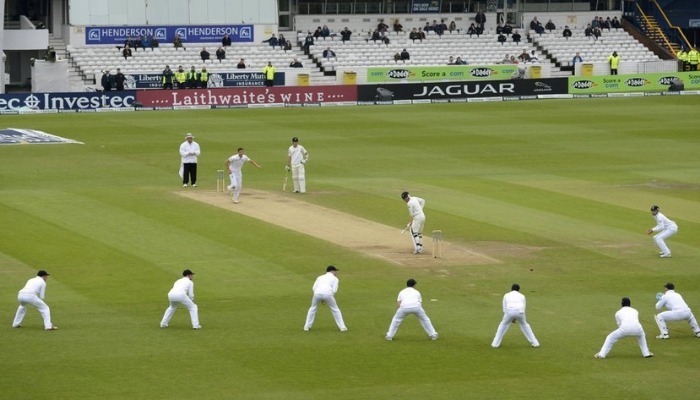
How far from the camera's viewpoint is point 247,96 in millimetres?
71125

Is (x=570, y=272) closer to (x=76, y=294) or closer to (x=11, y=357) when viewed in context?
(x=76, y=294)

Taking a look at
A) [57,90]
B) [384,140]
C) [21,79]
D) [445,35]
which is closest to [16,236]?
[384,140]

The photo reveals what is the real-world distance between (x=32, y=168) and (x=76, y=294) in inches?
844

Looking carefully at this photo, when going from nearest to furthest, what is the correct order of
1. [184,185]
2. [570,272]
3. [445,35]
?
[570,272], [184,185], [445,35]

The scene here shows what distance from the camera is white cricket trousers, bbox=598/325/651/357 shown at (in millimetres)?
23953

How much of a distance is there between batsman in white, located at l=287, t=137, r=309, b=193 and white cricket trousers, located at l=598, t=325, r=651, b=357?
19.7m

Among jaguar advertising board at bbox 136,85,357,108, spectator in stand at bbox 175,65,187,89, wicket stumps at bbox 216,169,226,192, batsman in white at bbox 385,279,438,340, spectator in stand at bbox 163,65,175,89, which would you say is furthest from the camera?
spectator in stand at bbox 163,65,175,89

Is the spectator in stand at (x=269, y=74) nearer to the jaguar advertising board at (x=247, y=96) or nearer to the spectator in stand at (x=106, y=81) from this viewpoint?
the jaguar advertising board at (x=247, y=96)

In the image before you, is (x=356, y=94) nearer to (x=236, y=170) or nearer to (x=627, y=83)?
(x=627, y=83)

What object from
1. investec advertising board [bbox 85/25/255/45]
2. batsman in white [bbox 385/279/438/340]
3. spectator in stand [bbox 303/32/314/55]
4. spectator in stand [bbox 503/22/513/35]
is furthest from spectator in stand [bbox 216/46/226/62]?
batsman in white [bbox 385/279/438/340]

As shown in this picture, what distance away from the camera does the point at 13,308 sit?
→ 28.2m

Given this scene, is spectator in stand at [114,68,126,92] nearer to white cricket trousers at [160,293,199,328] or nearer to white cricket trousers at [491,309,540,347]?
white cricket trousers at [160,293,199,328]

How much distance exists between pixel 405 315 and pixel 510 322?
1.92m

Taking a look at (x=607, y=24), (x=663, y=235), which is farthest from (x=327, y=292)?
(x=607, y=24)
